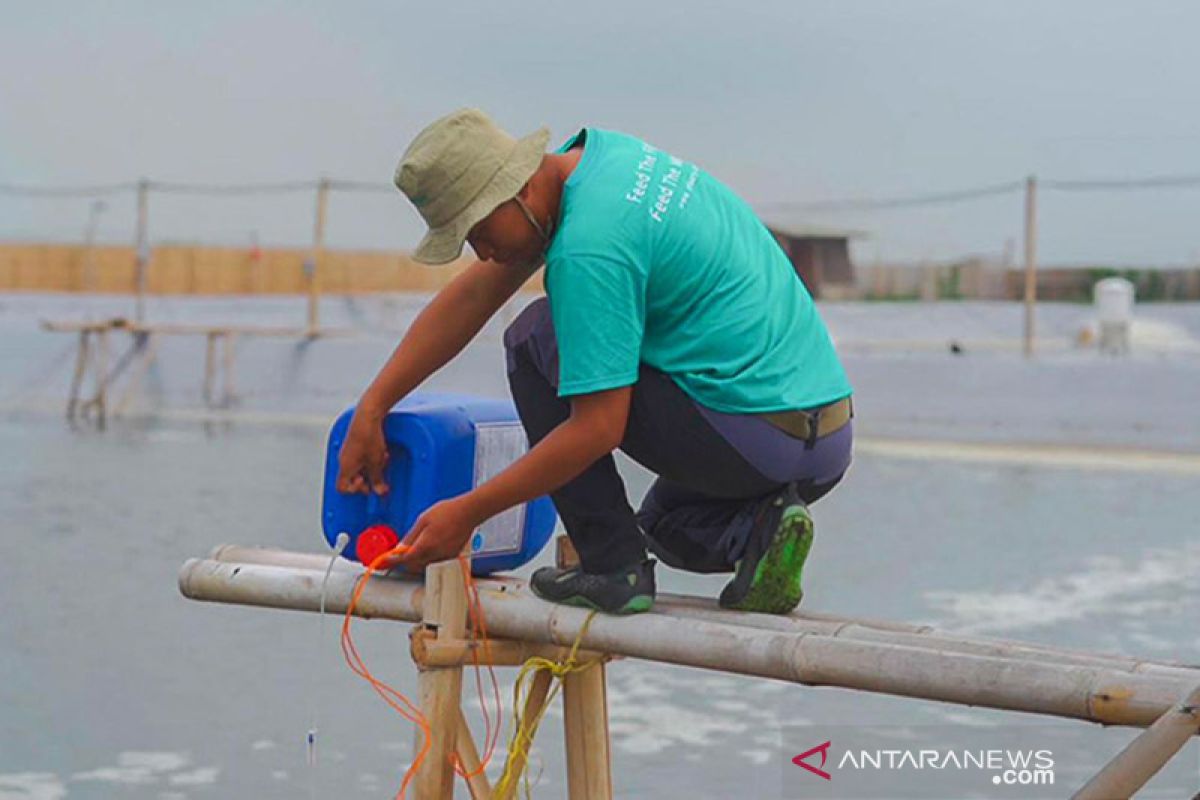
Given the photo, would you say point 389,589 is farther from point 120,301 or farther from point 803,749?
point 120,301

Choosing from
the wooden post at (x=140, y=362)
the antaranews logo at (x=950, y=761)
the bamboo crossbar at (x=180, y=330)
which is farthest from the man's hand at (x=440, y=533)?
the wooden post at (x=140, y=362)

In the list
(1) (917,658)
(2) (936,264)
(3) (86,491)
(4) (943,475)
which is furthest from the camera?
(2) (936,264)

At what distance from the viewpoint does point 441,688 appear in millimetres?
3105

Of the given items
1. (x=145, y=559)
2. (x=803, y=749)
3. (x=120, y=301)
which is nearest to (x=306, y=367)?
(x=120, y=301)

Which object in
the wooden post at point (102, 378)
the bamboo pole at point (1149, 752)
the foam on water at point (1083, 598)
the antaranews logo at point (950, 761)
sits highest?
the bamboo pole at point (1149, 752)

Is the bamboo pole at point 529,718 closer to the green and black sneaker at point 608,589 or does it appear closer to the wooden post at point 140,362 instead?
the green and black sneaker at point 608,589

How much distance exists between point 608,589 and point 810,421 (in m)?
0.39

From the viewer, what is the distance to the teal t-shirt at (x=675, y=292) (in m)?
2.78

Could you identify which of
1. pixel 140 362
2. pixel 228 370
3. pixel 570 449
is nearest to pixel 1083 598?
pixel 570 449

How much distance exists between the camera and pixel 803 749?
181 inches

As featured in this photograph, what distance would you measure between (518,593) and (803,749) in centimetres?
162

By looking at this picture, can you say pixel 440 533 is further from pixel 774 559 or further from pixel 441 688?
pixel 774 559

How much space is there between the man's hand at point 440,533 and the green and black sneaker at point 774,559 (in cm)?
41

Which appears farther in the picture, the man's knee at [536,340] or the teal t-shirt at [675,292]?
the man's knee at [536,340]
